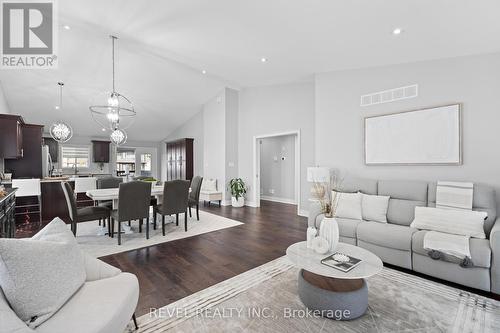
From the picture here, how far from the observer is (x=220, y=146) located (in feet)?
Result: 22.4

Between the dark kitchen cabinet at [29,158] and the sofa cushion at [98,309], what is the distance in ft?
16.9

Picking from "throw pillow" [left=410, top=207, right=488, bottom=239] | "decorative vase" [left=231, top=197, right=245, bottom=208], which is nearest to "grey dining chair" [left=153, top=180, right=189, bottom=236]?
"decorative vase" [left=231, top=197, right=245, bottom=208]

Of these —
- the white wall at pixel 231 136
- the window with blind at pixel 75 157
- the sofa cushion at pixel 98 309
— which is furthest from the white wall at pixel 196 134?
the sofa cushion at pixel 98 309

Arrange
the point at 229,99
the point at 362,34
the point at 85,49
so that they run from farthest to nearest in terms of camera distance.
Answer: the point at 229,99
the point at 85,49
the point at 362,34

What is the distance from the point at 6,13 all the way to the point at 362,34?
16.3 feet

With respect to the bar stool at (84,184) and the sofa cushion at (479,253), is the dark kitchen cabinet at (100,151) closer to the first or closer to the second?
the bar stool at (84,184)

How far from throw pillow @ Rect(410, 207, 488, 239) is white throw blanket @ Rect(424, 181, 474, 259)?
0.10m

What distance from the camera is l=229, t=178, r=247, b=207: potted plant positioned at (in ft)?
20.9

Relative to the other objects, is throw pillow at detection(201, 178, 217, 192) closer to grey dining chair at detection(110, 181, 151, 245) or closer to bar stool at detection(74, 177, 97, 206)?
bar stool at detection(74, 177, 97, 206)

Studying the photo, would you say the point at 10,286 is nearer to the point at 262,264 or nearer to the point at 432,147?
the point at 262,264

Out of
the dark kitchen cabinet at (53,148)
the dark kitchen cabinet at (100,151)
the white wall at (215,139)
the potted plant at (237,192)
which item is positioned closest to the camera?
the potted plant at (237,192)

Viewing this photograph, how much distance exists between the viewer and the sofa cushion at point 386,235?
2.53 meters

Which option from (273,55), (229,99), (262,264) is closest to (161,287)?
(262,264)

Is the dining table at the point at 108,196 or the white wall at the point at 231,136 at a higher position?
the white wall at the point at 231,136
